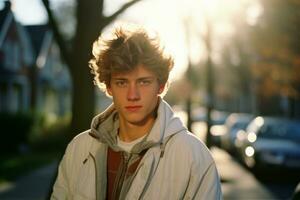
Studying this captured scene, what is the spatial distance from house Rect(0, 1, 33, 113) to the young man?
26379mm

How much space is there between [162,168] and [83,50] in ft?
11.3

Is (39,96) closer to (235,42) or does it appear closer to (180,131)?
(235,42)

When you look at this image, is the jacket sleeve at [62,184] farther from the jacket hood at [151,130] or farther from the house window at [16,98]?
the house window at [16,98]

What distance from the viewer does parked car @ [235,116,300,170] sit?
14.5 metres

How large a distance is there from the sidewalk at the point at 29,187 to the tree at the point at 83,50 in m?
4.29

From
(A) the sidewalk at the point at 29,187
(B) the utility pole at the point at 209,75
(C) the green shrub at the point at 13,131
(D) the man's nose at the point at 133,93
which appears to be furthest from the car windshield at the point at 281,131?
(D) the man's nose at the point at 133,93

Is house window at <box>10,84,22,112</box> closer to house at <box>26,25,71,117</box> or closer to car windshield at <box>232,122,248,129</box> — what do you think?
house at <box>26,25,71,117</box>

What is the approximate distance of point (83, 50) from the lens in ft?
19.3

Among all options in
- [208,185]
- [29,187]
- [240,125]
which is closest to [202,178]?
[208,185]

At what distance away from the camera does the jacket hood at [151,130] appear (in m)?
2.67

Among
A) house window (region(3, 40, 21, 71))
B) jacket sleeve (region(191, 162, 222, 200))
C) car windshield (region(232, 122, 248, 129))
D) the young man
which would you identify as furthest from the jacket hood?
house window (region(3, 40, 21, 71))

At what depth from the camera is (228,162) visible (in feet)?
64.5

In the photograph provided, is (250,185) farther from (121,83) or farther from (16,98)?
(16,98)

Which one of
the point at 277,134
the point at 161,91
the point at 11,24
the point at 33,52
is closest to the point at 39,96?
the point at 33,52
